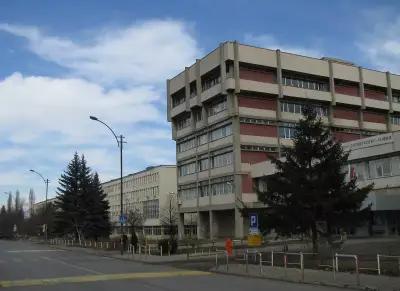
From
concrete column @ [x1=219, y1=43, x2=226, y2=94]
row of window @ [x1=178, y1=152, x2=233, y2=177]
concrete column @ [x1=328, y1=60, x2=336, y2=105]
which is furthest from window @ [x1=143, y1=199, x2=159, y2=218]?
concrete column @ [x1=219, y1=43, x2=226, y2=94]

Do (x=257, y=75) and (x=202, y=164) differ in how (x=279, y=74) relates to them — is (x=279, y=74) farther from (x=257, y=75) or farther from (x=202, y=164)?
(x=202, y=164)

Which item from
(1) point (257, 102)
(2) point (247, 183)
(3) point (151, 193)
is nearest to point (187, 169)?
(2) point (247, 183)

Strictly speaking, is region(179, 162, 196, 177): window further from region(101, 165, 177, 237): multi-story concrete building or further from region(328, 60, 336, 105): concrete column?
region(101, 165, 177, 237): multi-story concrete building

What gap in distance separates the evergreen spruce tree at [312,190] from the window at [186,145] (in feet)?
193

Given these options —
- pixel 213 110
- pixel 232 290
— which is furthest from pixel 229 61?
pixel 232 290

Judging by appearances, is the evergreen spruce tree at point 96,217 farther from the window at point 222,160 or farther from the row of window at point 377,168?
the row of window at point 377,168

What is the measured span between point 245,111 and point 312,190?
161ft

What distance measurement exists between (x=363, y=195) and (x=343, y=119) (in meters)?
59.5

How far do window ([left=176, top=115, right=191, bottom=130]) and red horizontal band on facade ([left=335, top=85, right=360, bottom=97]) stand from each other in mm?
22941

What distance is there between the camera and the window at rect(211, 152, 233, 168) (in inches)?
3073

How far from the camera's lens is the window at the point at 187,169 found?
89281mm

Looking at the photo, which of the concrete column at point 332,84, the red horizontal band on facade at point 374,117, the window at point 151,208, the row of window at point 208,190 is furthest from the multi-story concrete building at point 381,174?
the window at point 151,208

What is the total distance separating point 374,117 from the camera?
298ft

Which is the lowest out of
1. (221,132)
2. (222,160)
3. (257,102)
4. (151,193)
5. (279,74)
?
(222,160)
